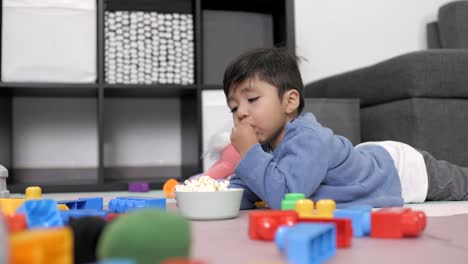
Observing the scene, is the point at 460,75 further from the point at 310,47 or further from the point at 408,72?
the point at 310,47

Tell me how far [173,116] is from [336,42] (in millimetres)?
877

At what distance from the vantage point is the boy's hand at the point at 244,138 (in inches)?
40.9

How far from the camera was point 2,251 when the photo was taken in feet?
1.15

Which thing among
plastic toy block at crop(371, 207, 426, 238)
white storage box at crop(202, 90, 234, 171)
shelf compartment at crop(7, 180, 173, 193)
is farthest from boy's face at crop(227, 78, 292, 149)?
shelf compartment at crop(7, 180, 173, 193)

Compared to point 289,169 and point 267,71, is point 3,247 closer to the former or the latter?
point 289,169

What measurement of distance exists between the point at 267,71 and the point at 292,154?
0.23 m

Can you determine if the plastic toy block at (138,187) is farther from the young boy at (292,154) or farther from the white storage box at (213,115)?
the young boy at (292,154)

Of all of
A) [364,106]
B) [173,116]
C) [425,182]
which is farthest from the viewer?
[173,116]

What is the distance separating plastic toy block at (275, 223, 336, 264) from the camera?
466mm

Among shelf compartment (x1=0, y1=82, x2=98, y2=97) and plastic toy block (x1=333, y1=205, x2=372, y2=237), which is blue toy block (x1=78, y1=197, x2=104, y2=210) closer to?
plastic toy block (x1=333, y1=205, x2=372, y2=237)

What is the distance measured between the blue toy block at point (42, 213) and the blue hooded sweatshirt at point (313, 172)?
1.53ft

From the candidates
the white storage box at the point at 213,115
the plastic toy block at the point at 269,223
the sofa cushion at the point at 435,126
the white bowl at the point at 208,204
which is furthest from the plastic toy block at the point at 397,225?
the white storage box at the point at 213,115

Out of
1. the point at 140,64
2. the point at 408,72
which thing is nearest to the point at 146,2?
the point at 140,64

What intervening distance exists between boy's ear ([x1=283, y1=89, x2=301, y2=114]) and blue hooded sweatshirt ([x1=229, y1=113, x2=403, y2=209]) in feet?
0.19
